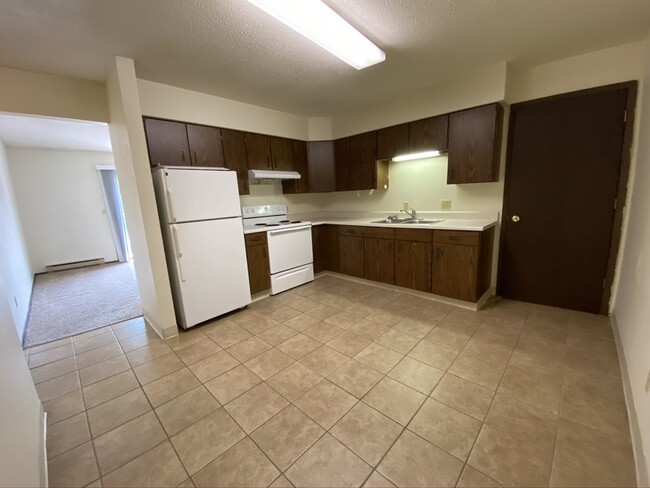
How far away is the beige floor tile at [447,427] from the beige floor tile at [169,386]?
1.49 m

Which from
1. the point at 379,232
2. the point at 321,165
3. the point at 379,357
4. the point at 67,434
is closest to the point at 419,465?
the point at 379,357

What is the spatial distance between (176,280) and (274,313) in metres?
1.04

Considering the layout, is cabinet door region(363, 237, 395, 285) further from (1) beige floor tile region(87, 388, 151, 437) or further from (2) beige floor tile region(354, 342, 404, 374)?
(1) beige floor tile region(87, 388, 151, 437)

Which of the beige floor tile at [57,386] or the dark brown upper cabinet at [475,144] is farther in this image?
the dark brown upper cabinet at [475,144]

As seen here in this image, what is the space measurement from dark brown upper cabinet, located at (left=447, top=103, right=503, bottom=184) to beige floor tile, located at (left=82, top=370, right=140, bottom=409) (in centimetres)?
346

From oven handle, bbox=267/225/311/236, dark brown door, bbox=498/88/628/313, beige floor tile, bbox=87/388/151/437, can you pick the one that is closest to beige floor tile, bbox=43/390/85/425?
beige floor tile, bbox=87/388/151/437

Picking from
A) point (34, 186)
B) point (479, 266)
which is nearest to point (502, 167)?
point (479, 266)

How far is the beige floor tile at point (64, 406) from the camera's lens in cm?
167

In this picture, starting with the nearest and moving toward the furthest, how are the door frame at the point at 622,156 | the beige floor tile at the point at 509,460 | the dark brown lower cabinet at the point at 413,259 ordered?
the beige floor tile at the point at 509,460, the door frame at the point at 622,156, the dark brown lower cabinet at the point at 413,259

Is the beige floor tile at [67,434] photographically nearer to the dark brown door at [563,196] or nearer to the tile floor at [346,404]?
the tile floor at [346,404]

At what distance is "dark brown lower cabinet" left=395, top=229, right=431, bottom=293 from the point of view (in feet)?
9.86

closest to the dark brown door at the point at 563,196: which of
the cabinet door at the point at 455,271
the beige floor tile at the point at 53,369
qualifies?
the cabinet door at the point at 455,271

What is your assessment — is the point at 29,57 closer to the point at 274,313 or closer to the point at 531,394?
the point at 274,313

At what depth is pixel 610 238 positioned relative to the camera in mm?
2453
